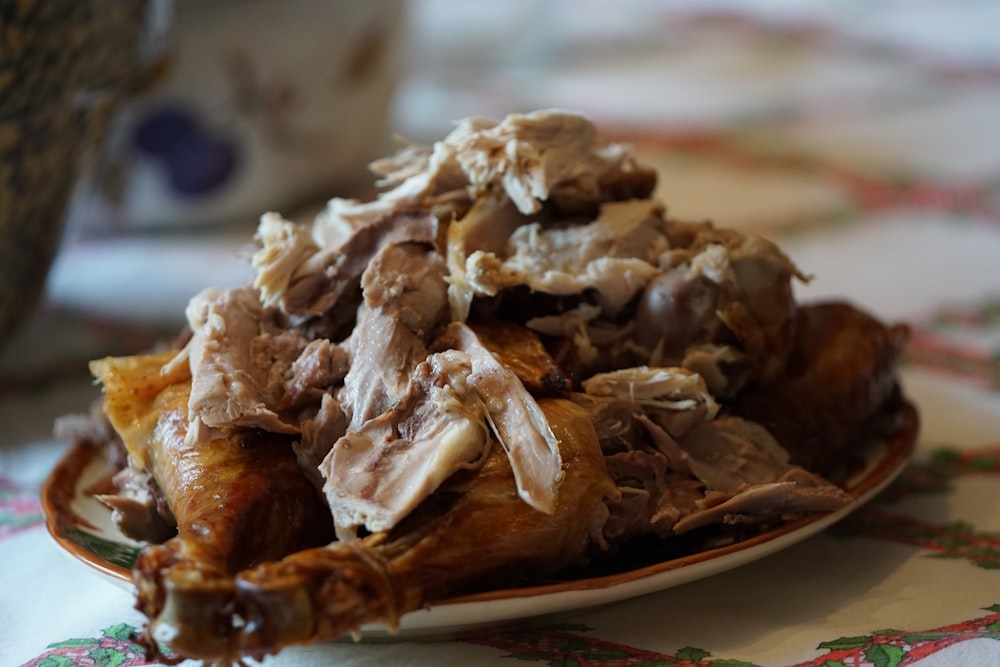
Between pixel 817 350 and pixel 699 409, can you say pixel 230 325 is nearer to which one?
pixel 699 409

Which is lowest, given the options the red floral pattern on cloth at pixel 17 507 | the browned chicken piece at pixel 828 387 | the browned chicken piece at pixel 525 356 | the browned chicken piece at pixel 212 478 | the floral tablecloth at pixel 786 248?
the red floral pattern on cloth at pixel 17 507

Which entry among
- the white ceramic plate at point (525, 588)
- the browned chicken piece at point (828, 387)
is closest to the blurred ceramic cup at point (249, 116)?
the white ceramic plate at point (525, 588)

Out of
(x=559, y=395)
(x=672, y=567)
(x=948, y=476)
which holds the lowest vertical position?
(x=948, y=476)

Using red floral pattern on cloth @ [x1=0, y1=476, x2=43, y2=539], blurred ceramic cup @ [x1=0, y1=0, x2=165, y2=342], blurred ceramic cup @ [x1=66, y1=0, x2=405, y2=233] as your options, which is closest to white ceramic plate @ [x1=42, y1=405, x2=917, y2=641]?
red floral pattern on cloth @ [x1=0, y1=476, x2=43, y2=539]

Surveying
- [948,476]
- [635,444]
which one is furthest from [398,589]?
[948,476]

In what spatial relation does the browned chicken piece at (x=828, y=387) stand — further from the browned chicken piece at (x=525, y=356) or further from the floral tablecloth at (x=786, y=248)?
the browned chicken piece at (x=525, y=356)

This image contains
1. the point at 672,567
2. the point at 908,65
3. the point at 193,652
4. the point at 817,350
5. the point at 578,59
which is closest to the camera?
the point at 193,652
